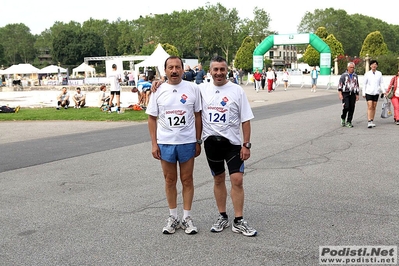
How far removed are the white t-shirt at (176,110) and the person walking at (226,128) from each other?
0.13 meters

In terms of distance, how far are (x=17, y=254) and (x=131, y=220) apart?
52.1 inches

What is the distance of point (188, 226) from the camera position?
4809mm

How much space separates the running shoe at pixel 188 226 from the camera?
187 inches

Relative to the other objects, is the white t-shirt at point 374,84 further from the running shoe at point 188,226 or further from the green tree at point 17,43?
the green tree at point 17,43

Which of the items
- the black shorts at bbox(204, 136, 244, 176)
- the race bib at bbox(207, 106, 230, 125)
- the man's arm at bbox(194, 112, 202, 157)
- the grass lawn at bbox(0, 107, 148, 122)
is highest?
the race bib at bbox(207, 106, 230, 125)

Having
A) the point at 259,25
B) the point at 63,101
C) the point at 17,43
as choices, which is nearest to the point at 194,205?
the point at 63,101

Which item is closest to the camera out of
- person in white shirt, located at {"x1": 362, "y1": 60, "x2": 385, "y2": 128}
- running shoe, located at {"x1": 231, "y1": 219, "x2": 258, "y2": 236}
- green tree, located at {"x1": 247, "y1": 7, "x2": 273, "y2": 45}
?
running shoe, located at {"x1": 231, "y1": 219, "x2": 258, "y2": 236}

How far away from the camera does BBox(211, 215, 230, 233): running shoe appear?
477cm

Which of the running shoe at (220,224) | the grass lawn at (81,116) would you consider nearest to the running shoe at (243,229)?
the running shoe at (220,224)

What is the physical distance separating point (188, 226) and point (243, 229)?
1.90 ft

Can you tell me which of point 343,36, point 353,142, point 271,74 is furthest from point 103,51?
point 353,142

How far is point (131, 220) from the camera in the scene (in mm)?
5238

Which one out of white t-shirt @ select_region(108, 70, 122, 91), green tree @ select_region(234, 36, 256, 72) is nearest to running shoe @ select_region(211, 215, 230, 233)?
Answer: white t-shirt @ select_region(108, 70, 122, 91)

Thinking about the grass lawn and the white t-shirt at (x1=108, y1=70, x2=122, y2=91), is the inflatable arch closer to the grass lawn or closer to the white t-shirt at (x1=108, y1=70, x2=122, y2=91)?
the grass lawn
